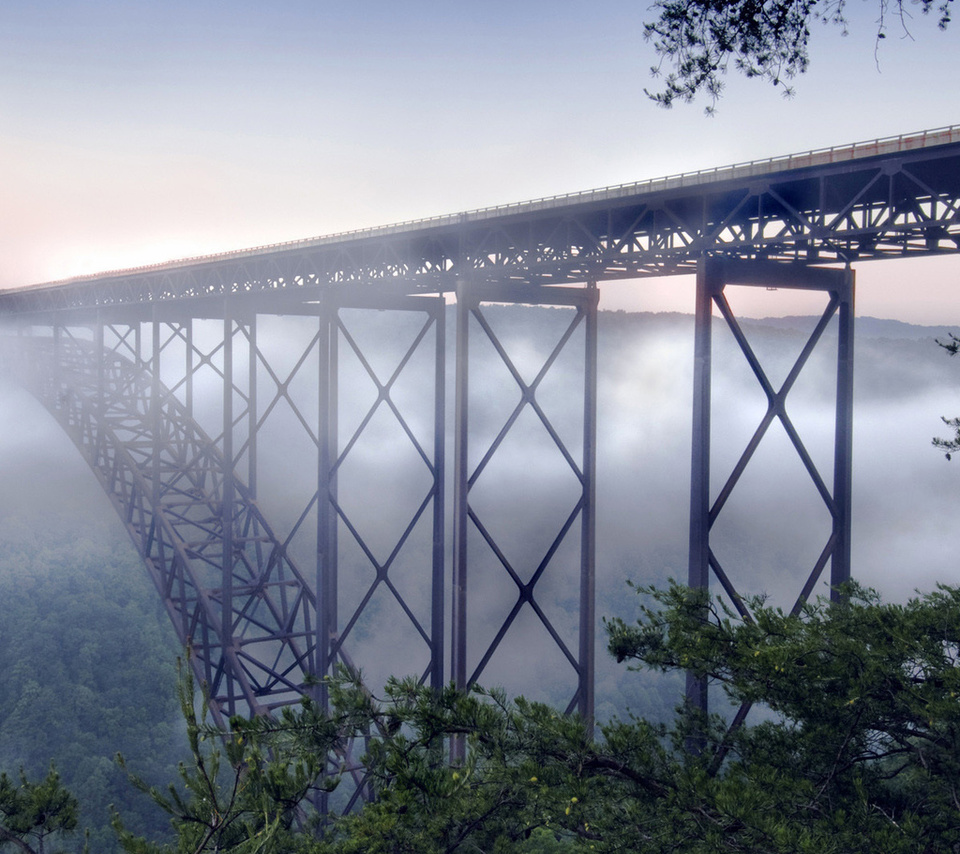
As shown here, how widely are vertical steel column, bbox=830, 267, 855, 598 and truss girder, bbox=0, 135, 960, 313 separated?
66cm

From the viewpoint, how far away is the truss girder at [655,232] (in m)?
7.09

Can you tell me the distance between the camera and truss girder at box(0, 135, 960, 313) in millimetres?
7086

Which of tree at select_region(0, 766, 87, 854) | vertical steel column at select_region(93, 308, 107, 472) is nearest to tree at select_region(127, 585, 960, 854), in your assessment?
tree at select_region(0, 766, 87, 854)

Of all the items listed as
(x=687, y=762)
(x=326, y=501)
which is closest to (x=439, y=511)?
(x=326, y=501)

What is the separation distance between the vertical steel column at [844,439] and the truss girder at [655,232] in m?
0.66

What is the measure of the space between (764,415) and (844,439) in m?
1.12

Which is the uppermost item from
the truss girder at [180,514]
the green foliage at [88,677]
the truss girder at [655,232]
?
the truss girder at [655,232]

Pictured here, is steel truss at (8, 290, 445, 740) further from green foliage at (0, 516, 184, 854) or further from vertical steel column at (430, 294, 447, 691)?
green foliage at (0, 516, 184, 854)

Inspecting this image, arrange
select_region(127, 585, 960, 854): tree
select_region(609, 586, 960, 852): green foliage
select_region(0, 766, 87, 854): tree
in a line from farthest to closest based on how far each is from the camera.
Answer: select_region(0, 766, 87, 854): tree
select_region(127, 585, 960, 854): tree
select_region(609, 586, 960, 852): green foliage

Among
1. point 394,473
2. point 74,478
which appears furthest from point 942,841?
point 394,473

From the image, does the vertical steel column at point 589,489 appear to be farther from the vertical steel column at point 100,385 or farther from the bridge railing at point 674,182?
the vertical steel column at point 100,385

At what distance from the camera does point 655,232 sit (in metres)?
8.97

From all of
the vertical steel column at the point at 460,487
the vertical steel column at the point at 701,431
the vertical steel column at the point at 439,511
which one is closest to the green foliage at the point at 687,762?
the vertical steel column at the point at 701,431

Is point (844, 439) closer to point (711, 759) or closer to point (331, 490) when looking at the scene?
point (711, 759)
